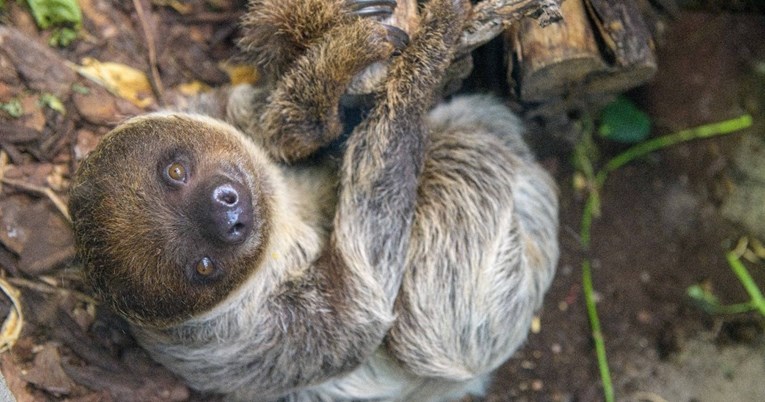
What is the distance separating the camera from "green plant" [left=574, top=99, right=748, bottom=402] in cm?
552

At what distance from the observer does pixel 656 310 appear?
5473 mm

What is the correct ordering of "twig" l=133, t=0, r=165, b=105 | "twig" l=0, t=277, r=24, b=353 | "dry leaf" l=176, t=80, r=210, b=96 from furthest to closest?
"dry leaf" l=176, t=80, r=210, b=96
"twig" l=133, t=0, r=165, b=105
"twig" l=0, t=277, r=24, b=353

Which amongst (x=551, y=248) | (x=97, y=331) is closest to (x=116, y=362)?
(x=97, y=331)

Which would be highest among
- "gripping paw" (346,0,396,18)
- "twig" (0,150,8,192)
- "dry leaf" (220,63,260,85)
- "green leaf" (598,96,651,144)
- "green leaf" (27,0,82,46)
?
"green leaf" (27,0,82,46)

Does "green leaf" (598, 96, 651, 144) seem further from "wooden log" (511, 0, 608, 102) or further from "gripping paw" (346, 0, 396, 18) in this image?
"gripping paw" (346, 0, 396, 18)

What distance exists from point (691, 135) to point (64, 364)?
4.93 metres

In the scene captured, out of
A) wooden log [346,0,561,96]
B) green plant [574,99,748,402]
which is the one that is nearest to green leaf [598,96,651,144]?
green plant [574,99,748,402]

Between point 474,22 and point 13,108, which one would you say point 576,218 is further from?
point 13,108

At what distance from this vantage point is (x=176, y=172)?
346cm

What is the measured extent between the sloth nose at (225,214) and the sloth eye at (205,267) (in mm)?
142

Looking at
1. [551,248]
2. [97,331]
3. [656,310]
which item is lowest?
[656,310]

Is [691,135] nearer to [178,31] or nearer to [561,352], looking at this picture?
[561,352]

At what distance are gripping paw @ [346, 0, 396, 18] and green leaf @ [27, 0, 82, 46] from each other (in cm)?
211

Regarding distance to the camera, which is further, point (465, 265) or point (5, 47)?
point (5, 47)
